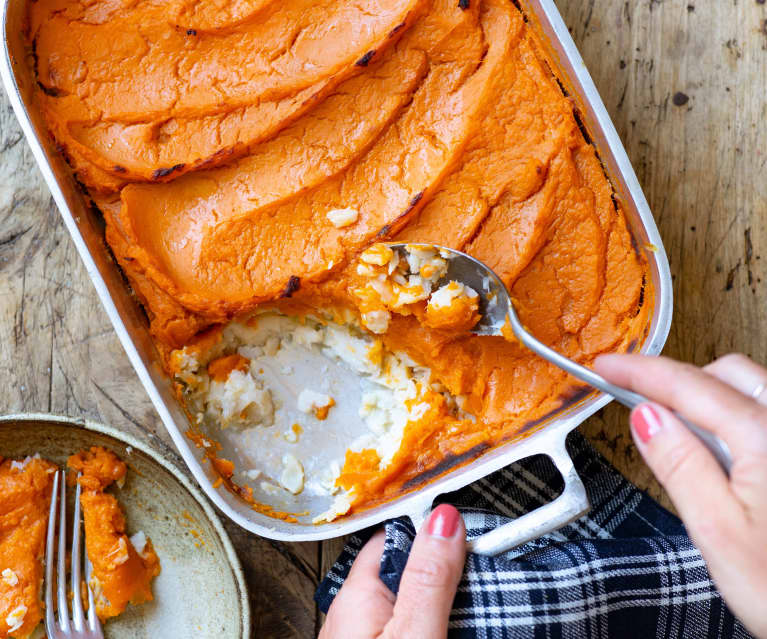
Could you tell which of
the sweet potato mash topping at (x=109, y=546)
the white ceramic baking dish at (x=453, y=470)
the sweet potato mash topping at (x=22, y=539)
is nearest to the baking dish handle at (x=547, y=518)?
the white ceramic baking dish at (x=453, y=470)

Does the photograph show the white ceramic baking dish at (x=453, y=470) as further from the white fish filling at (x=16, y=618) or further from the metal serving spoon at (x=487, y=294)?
the white fish filling at (x=16, y=618)

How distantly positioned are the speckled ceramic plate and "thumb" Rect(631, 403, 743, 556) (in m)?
1.19

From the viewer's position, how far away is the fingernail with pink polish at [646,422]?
1.21 metres

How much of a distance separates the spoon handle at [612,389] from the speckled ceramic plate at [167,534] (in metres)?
0.96

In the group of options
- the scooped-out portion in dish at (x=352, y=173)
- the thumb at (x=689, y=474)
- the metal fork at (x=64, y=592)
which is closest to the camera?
the thumb at (x=689, y=474)

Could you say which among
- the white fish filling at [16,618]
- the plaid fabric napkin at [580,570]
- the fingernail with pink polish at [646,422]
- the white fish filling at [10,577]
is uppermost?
the fingernail with pink polish at [646,422]

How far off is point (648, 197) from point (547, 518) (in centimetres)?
103

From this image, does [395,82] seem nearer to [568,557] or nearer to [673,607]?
[568,557]

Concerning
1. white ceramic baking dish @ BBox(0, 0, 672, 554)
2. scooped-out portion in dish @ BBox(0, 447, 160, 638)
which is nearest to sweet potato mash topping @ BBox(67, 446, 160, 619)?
scooped-out portion in dish @ BBox(0, 447, 160, 638)

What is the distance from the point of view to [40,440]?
198 cm

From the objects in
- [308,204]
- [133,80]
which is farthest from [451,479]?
[133,80]

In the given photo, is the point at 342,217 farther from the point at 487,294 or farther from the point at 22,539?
the point at 22,539

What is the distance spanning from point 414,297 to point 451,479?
0.49m

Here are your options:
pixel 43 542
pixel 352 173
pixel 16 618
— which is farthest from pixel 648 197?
pixel 16 618
